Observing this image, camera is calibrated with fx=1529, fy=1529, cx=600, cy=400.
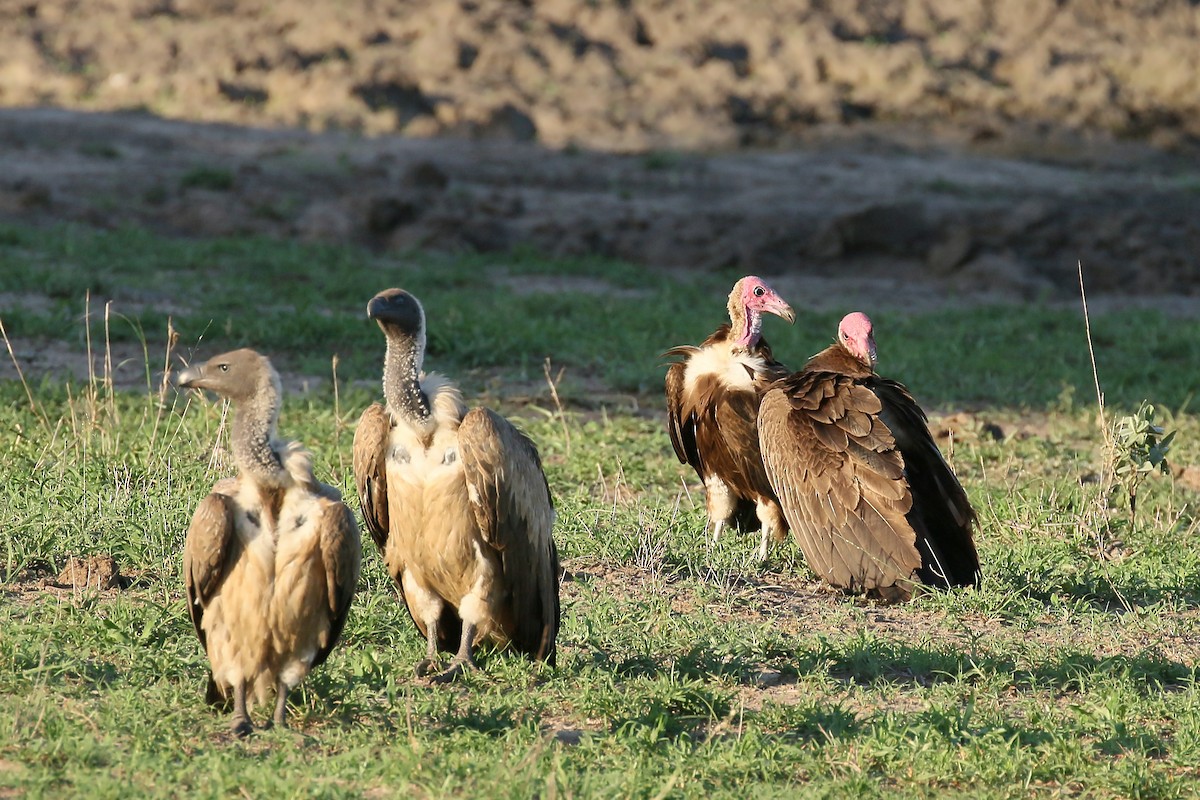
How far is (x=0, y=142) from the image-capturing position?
656 inches

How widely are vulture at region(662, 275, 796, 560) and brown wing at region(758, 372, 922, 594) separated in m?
0.35

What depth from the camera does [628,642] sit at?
15.9 ft

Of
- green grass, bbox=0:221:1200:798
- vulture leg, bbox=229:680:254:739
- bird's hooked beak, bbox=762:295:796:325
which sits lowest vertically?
green grass, bbox=0:221:1200:798

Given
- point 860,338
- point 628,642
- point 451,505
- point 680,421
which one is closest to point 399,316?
point 451,505

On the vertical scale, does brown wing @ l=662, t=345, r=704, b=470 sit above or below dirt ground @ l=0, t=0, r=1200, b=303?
below

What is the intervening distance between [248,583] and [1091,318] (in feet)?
32.6

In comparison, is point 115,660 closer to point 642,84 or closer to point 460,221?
point 460,221

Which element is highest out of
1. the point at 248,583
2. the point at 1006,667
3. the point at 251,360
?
the point at 251,360

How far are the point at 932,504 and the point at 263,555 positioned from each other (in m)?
2.82

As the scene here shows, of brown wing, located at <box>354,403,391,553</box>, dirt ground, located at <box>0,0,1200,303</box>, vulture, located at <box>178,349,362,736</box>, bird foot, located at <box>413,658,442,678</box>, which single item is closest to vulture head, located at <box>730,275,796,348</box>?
brown wing, located at <box>354,403,391,553</box>

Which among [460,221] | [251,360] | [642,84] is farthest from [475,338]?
[642,84]

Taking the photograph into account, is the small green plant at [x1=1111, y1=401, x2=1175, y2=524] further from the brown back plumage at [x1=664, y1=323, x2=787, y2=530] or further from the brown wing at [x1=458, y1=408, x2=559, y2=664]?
the brown wing at [x1=458, y1=408, x2=559, y2=664]

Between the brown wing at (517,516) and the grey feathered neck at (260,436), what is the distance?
1.97 ft

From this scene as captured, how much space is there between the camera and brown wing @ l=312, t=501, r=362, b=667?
3.79m
